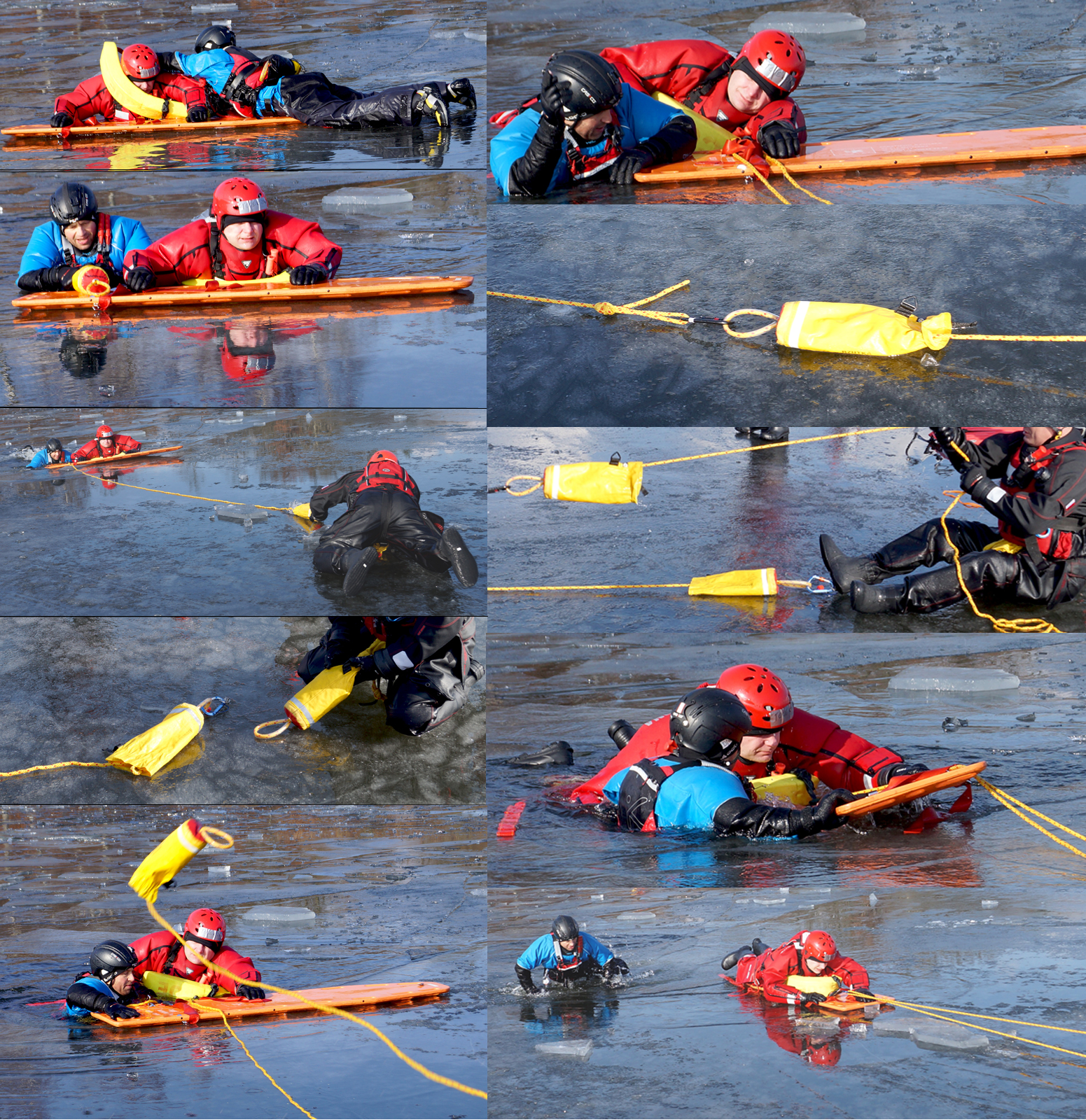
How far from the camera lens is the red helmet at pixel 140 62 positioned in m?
9.73

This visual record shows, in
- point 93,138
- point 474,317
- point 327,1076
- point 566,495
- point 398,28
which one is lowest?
point 327,1076

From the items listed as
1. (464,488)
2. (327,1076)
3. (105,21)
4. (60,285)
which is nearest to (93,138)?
(60,285)

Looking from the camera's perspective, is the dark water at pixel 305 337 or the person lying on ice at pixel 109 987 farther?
the dark water at pixel 305 337

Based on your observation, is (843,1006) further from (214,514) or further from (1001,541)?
(214,514)

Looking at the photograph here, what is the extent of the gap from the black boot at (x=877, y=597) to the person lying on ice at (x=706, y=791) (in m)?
1.44

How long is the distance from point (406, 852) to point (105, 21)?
381 inches

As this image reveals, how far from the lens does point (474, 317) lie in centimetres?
784

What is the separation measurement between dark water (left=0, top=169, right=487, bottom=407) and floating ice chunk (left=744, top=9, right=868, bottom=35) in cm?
345

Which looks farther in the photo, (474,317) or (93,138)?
(93,138)

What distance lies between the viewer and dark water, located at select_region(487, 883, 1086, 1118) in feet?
14.9

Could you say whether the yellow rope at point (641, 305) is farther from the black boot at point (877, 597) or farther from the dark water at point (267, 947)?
the dark water at point (267, 947)

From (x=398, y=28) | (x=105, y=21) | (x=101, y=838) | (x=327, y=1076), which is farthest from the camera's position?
(x=105, y=21)

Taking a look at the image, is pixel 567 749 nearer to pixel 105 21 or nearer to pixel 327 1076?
pixel 327 1076

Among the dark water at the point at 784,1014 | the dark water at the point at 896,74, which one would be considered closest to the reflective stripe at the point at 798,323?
the dark water at the point at 896,74
